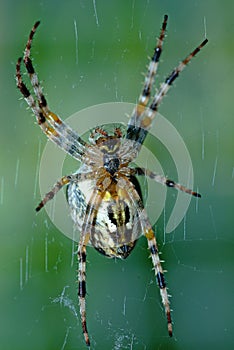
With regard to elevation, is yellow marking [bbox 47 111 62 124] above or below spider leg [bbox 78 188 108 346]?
above

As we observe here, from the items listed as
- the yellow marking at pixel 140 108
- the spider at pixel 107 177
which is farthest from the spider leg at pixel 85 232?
the yellow marking at pixel 140 108

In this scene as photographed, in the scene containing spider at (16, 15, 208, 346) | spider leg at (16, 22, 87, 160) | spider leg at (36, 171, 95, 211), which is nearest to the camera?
spider leg at (36, 171, 95, 211)

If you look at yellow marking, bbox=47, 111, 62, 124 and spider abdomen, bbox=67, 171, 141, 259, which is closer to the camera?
spider abdomen, bbox=67, 171, 141, 259

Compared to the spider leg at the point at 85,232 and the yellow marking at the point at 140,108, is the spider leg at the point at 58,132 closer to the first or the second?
the spider leg at the point at 85,232

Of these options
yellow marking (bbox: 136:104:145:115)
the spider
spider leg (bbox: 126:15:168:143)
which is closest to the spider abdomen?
the spider

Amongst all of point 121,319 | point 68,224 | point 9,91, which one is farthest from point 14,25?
point 121,319

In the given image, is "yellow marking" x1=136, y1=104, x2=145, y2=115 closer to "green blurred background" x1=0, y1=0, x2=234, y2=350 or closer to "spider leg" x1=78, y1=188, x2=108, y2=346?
"spider leg" x1=78, y1=188, x2=108, y2=346

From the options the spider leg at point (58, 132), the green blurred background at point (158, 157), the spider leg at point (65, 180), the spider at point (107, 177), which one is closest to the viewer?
the spider leg at point (65, 180)

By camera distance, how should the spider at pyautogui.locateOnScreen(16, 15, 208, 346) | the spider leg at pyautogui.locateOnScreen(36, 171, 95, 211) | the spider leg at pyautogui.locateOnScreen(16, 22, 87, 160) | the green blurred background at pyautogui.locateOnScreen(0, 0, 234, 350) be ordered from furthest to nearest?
the green blurred background at pyautogui.locateOnScreen(0, 0, 234, 350), the spider leg at pyautogui.locateOnScreen(16, 22, 87, 160), the spider at pyautogui.locateOnScreen(16, 15, 208, 346), the spider leg at pyautogui.locateOnScreen(36, 171, 95, 211)
